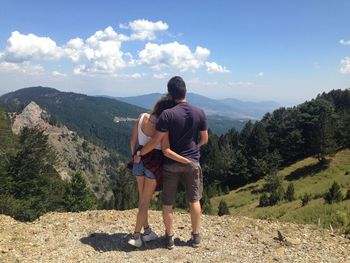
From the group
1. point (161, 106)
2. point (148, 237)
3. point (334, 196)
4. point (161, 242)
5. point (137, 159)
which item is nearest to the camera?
point (161, 106)

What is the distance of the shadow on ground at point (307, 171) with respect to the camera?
57428 mm

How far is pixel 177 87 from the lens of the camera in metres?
6.98

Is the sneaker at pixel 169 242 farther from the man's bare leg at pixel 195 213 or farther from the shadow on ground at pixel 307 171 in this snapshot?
the shadow on ground at pixel 307 171

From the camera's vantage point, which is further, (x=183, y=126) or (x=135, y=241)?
(x=135, y=241)

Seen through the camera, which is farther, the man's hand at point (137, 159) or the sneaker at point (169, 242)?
the sneaker at point (169, 242)

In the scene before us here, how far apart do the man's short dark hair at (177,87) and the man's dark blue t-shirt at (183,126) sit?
194 mm

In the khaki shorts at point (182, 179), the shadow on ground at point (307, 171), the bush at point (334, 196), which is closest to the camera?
the khaki shorts at point (182, 179)

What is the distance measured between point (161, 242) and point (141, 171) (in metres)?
1.62

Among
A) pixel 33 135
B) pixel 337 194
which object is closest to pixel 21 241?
pixel 33 135

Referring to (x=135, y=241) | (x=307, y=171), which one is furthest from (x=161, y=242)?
(x=307, y=171)

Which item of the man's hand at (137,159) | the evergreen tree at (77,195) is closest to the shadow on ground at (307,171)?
the evergreen tree at (77,195)

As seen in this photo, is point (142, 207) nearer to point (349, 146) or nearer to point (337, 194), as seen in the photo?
point (337, 194)

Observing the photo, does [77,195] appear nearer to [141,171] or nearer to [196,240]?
[196,240]

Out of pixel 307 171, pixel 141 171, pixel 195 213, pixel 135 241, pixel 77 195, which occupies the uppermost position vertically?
pixel 141 171
